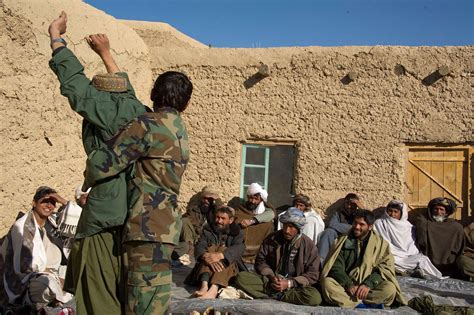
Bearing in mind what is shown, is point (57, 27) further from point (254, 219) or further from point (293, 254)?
point (254, 219)

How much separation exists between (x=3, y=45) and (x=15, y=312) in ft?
7.99

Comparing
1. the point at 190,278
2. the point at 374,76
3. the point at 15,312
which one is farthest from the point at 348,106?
the point at 15,312

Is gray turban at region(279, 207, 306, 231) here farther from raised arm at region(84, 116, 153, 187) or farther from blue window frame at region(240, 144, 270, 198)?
raised arm at region(84, 116, 153, 187)

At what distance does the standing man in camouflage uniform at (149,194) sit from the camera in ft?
7.14

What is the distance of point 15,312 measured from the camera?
426 cm

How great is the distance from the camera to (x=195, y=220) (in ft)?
24.5

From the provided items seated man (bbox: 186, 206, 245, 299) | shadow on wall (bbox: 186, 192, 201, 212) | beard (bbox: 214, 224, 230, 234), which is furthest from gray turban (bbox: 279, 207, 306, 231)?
shadow on wall (bbox: 186, 192, 201, 212)

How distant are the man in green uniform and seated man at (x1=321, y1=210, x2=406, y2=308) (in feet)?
9.99

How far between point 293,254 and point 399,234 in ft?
7.38

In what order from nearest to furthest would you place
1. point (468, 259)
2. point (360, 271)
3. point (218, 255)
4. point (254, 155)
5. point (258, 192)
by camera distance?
point (360, 271) < point (218, 255) < point (468, 259) < point (258, 192) < point (254, 155)

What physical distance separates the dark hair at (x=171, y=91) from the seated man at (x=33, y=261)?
2.60 m

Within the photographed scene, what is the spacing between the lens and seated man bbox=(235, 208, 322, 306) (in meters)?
5.08

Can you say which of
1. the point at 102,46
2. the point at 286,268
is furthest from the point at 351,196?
the point at 102,46

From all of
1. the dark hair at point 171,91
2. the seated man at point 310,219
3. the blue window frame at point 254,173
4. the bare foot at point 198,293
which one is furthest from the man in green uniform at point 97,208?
the blue window frame at point 254,173
